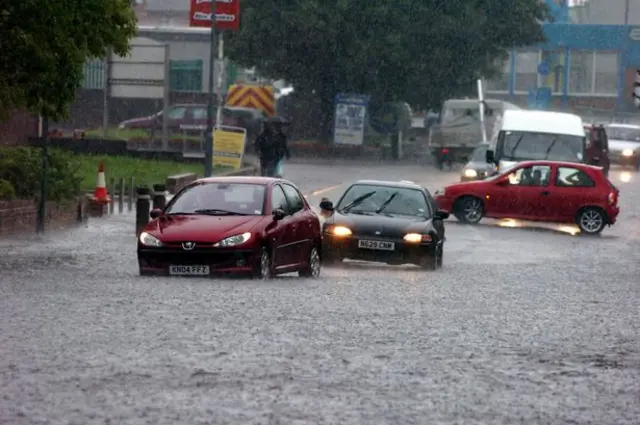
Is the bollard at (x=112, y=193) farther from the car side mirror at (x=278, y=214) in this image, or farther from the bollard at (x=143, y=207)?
the car side mirror at (x=278, y=214)

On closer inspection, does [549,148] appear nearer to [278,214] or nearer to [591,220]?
[591,220]

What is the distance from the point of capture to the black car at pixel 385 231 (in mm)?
24859

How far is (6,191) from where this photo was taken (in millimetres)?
28109

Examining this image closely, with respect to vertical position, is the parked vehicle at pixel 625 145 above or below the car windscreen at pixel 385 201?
below

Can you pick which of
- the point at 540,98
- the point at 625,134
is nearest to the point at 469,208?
the point at 625,134

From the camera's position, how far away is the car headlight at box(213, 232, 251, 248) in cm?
2028

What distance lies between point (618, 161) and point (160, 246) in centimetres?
4780

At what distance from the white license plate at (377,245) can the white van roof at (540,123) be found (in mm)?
17364

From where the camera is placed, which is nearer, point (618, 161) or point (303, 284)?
point (303, 284)

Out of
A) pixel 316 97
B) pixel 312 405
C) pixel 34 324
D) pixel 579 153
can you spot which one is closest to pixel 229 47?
pixel 316 97

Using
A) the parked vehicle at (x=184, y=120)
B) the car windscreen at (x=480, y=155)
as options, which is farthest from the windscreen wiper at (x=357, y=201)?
the parked vehicle at (x=184, y=120)

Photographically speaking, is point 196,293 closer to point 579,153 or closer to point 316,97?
point 579,153

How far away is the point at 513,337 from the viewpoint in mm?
14352

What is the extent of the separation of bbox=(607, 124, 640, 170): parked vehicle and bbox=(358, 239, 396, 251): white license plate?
42289 mm
